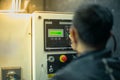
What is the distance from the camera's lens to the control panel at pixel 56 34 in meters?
2.11

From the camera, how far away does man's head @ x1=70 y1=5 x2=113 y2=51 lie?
1155 mm

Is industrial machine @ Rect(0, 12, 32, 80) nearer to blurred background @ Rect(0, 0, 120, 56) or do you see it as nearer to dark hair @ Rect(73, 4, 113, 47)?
blurred background @ Rect(0, 0, 120, 56)

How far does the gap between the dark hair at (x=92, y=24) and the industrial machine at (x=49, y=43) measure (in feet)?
3.06

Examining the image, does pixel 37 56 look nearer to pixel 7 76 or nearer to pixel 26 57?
pixel 26 57

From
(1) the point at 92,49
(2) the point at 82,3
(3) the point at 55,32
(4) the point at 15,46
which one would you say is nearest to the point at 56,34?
(3) the point at 55,32

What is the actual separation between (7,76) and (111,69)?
3.70 feet

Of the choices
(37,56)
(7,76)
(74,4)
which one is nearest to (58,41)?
(37,56)

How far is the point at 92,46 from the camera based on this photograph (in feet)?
3.84

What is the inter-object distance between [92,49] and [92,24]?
0.32ft

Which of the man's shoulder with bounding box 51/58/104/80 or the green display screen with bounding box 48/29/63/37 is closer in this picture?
the man's shoulder with bounding box 51/58/104/80

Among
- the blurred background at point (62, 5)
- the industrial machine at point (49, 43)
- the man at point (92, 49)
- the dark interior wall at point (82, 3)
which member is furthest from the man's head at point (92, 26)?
the industrial machine at point (49, 43)

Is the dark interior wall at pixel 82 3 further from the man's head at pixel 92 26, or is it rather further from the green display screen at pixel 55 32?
the green display screen at pixel 55 32

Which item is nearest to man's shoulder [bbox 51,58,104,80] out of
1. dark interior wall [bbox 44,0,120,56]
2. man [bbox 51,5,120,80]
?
man [bbox 51,5,120,80]

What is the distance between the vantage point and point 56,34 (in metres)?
2.13
